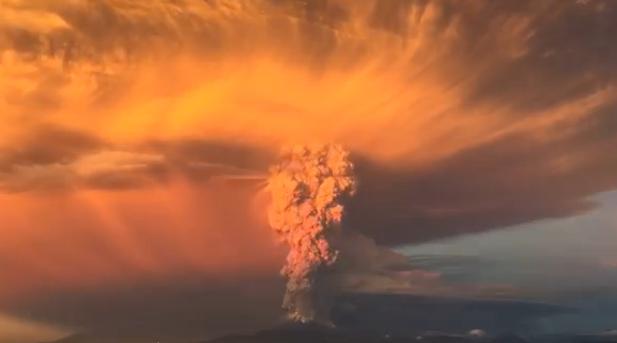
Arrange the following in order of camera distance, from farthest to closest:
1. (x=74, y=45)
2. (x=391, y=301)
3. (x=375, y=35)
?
(x=391, y=301)
(x=375, y=35)
(x=74, y=45)

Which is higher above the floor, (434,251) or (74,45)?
(74,45)

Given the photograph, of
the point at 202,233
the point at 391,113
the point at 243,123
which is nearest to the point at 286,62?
the point at 243,123

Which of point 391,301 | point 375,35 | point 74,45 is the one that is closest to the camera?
point 74,45

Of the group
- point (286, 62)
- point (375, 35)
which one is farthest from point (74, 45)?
point (375, 35)

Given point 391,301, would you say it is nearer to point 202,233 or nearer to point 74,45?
point 202,233

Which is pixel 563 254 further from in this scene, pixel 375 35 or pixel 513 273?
pixel 375 35

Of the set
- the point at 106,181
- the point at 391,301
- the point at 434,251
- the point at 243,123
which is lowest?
the point at 391,301

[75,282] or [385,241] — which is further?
[385,241]
